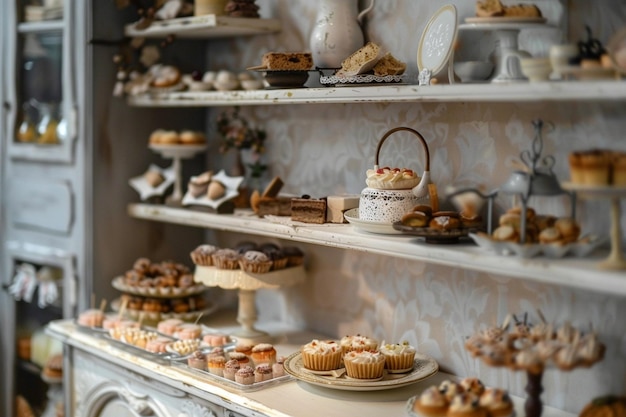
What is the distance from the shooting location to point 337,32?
267cm

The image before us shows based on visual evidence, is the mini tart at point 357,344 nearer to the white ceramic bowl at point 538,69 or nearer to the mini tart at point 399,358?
the mini tart at point 399,358

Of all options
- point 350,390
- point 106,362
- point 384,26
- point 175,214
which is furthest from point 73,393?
point 384,26

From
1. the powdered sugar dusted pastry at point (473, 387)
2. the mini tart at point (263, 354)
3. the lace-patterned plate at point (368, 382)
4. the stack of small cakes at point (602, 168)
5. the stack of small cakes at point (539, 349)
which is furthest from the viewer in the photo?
the mini tart at point (263, 354)

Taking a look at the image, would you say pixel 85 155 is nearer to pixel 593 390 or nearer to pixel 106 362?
pixel 106 362

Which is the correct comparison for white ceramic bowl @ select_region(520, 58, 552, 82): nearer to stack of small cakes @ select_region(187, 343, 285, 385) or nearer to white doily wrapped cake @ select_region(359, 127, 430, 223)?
white doily wrapped cake @ select_region(359, 127, 430, 223)

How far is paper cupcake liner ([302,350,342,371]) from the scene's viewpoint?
2453mm

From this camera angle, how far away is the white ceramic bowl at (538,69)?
6.50 feet

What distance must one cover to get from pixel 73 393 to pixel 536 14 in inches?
83.8

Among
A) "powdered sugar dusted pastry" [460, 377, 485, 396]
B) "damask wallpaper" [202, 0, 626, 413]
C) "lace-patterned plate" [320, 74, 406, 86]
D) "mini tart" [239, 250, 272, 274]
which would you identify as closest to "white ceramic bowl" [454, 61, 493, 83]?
"damask wallpaper" [202, 0, 626, 413]

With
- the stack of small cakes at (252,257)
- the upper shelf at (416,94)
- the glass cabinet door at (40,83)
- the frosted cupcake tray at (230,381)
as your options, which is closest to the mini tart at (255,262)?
the stack of small cakes at (252,257)

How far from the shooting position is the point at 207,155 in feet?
11.6

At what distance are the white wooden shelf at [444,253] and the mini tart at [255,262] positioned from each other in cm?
9

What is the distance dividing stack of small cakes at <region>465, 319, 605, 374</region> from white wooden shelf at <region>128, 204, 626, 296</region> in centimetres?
17

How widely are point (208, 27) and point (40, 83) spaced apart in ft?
2.96
